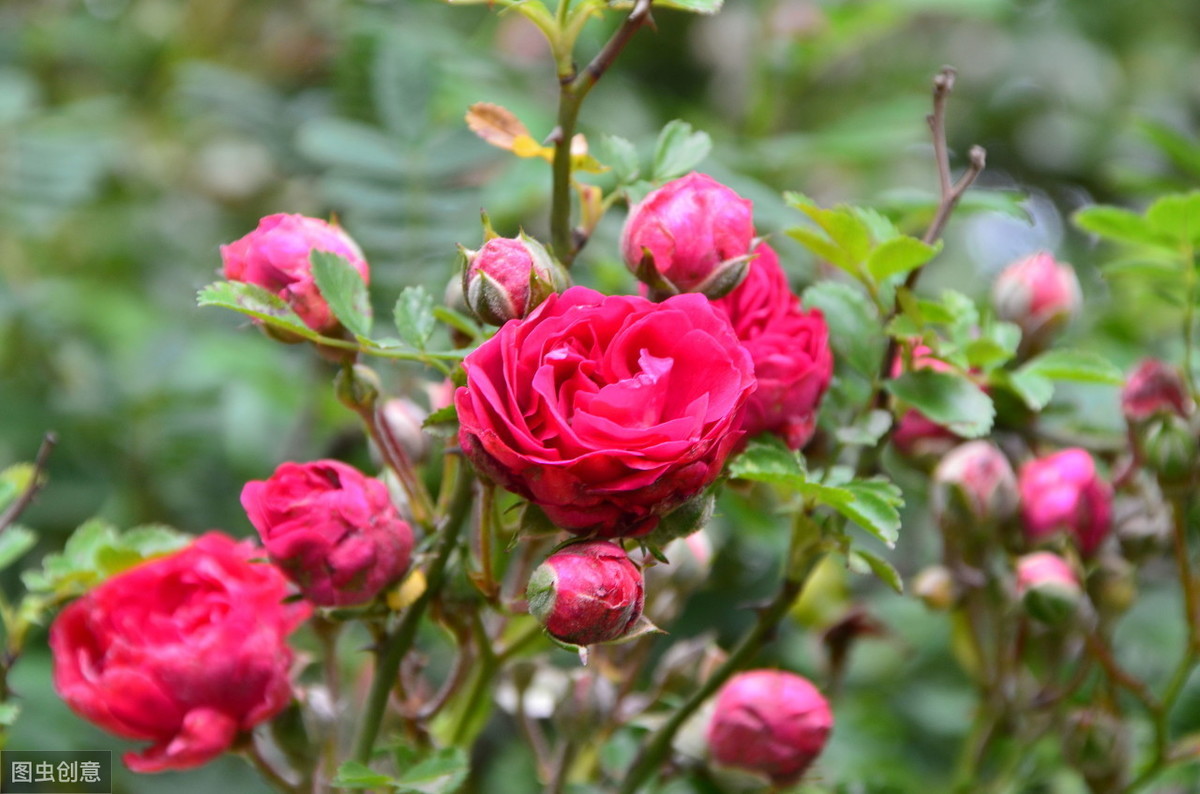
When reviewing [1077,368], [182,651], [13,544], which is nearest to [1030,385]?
[1077,368]

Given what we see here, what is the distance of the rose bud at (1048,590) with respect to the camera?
791 mm

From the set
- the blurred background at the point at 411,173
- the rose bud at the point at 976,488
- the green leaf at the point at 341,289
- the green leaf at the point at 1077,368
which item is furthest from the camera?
the blurred background at the point at 411,173

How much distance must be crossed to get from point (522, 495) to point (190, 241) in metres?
1.30

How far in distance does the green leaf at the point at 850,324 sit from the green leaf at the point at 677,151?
109 millimetres

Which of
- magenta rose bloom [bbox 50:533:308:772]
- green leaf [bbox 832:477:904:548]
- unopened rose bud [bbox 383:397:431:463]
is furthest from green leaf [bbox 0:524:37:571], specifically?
green leaf [bbox 832:477:904:548]

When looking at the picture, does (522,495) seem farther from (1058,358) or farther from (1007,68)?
(1007,68)

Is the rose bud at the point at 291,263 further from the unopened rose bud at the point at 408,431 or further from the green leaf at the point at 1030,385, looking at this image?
the green leaf at the point at 1030,385

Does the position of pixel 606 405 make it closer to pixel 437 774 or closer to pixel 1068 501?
pixel 437 774

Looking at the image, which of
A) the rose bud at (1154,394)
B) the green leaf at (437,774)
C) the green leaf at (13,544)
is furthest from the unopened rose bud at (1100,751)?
the green leaf at (13,544)

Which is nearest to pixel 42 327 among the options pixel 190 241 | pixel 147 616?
pixel 190 241

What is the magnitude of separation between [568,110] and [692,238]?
3.7 inches

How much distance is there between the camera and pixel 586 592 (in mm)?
516

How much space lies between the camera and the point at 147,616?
0.70 m

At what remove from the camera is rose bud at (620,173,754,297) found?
0.60 meters
